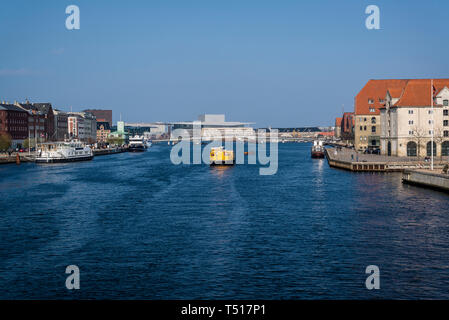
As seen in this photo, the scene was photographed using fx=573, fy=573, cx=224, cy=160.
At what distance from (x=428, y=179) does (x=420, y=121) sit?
124 ft

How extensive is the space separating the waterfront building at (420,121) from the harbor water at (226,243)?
37557mm

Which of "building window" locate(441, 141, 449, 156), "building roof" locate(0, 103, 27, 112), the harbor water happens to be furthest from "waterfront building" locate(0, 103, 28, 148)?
"building window" locate(441, 141, 449, 156)

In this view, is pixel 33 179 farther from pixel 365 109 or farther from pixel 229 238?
pixel 365 109

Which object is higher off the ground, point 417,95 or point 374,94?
point 374,94

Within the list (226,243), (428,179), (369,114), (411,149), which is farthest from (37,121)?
(226,243)

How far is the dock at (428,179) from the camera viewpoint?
2277 inches

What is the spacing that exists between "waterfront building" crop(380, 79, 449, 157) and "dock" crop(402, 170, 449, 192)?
97.2ft

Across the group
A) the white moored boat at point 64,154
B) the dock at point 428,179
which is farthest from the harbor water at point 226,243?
the white moored boat at point 64,154

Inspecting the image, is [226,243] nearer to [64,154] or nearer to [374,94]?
[64,154]

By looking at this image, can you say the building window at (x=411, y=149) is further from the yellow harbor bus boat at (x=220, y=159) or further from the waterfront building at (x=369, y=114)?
the waterfront building at (x=369, y=114)

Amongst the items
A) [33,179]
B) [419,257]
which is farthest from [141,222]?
[33,179]

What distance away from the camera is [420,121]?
97.2 meters

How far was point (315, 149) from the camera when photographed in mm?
141125
